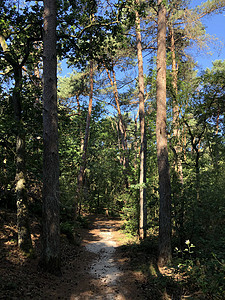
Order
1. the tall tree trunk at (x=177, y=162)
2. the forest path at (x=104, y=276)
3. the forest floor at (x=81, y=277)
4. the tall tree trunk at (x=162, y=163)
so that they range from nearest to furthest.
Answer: the forest floor at (x=81, y=277) → the forest path at (x=104, y=276) → the tall tree trunk at (x=162, y=163) → the tall tree trunk at (x=177, y=162)

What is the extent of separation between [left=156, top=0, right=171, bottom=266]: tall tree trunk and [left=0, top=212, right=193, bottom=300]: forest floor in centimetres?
79

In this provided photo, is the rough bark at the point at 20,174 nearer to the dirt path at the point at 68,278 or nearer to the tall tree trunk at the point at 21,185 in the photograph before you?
the tall tree trunk at the point at 21,185

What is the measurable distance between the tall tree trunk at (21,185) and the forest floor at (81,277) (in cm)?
39

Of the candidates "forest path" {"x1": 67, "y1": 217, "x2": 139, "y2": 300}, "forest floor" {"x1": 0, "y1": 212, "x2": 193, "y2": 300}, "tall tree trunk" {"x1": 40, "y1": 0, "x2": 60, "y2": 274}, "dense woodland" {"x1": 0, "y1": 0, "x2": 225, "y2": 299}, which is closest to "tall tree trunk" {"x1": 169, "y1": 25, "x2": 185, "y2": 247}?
"dense woodland" {"x1": 0, "y1": 0, "x2": 225, "y2": 299}

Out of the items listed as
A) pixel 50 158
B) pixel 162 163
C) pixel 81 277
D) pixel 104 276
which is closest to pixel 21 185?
pixel 50 158

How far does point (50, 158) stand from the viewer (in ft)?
20.7

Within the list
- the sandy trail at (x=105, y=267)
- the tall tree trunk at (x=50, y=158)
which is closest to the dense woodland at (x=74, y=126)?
the tall tree trunk at (x=50, y=158)

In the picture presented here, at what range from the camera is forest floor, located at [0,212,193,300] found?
4.88 meters

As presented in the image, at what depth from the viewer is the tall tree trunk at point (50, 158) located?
5996 millimetres

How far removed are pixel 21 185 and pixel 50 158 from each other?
162 centimetres

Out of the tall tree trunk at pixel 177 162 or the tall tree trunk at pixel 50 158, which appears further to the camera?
the tall tree trunk at pixel 177 162

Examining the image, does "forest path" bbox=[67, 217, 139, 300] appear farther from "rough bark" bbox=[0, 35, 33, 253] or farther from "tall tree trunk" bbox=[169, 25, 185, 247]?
"tall tree trunk" bbox=[169, 25, 185, 247]

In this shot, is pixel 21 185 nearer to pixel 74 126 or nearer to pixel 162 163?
pixel 74 126

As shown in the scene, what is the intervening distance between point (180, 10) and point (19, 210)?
12.4 metres
